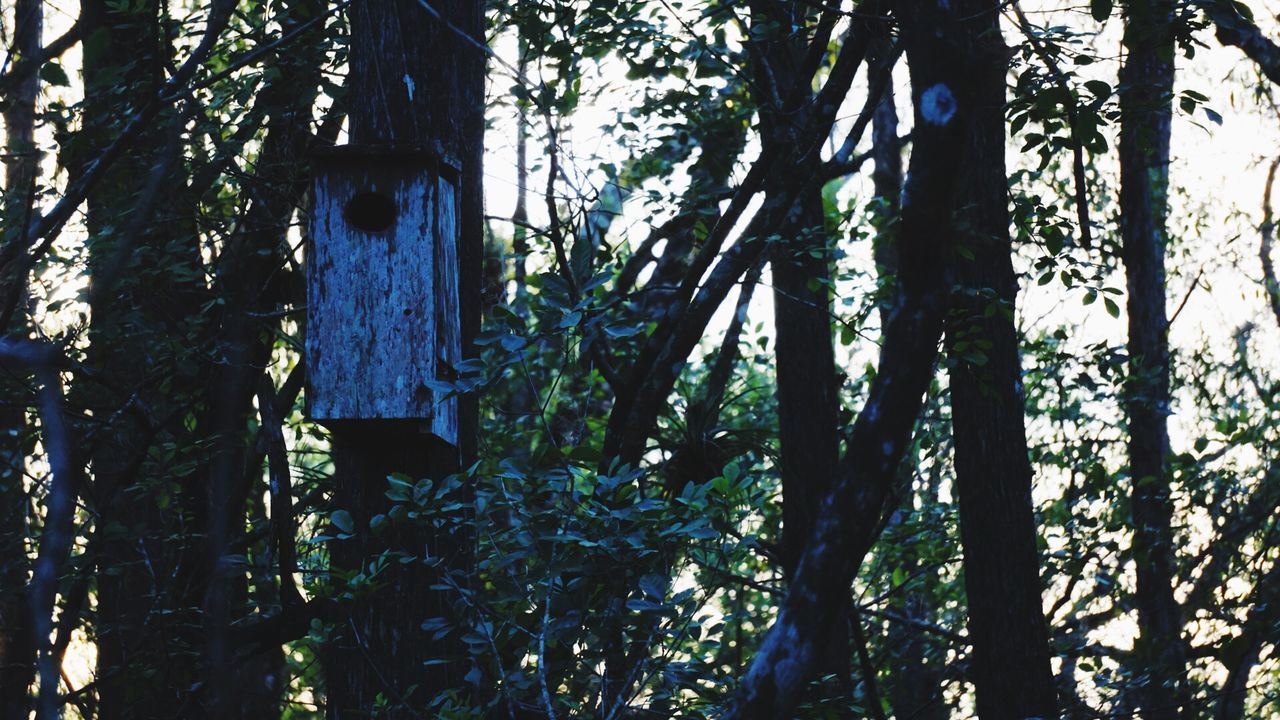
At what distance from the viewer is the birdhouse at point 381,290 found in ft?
10.9

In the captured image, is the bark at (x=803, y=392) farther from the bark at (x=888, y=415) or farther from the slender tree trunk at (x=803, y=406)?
the bark at (x=888, y=415)

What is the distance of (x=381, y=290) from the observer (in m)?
3.43

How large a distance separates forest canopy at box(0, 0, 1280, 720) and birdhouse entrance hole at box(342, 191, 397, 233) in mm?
10

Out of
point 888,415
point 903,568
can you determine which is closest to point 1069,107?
point 888,415

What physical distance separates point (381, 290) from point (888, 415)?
1687mm

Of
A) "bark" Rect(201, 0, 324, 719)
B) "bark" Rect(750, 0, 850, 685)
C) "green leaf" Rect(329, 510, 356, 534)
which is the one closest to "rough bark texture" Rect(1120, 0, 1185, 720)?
"bark" Rect(750, 0, 850, 685)

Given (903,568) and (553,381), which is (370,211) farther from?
(903,568)

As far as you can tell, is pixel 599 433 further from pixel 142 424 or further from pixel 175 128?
pixel 175 128

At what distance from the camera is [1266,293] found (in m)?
10.5

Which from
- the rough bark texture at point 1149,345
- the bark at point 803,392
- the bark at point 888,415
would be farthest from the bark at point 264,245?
the rough bark texture at point 1149,345

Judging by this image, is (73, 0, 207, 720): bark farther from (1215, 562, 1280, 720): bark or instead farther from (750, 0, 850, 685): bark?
(1215, 562, 1280, 720): bark

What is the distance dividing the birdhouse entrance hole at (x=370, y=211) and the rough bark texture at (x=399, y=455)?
6.3 inches

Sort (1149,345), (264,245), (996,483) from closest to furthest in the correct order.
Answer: (996,483) → (264,245) → (1149,345)

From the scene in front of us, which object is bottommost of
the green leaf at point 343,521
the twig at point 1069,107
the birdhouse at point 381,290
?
the green leaf at point 343,521
